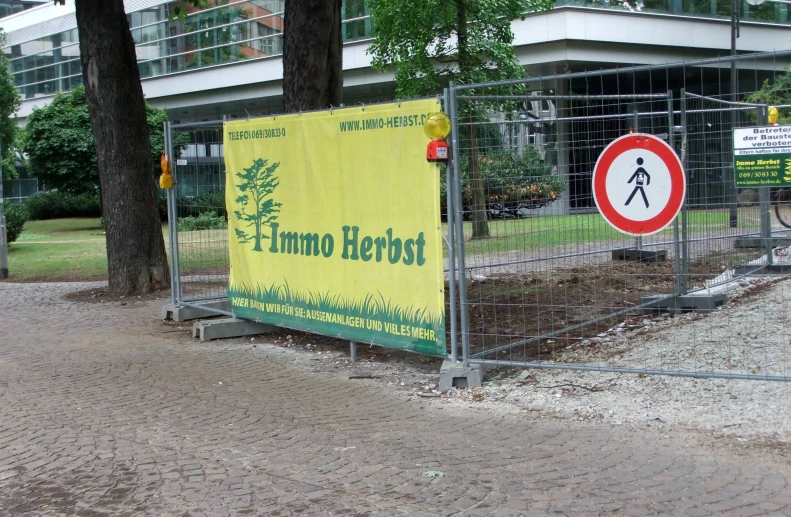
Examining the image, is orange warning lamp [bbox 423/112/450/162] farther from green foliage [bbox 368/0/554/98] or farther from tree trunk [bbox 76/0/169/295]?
green foliage [bbox 368/0/554/98]

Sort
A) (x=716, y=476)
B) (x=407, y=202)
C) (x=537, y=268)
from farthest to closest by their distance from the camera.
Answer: (x=537, y=268)
(x=407, y=202)
(x=716, y=476)

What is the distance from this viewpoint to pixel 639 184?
6.59 meters

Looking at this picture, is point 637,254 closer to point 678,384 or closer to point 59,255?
point 678,384

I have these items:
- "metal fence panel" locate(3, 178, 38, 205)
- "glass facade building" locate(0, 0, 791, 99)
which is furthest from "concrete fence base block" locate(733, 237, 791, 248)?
"metal fence panel" locate(3, 178, 38, 205)

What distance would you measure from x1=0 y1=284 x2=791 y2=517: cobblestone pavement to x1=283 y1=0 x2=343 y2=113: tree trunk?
3.76 metres

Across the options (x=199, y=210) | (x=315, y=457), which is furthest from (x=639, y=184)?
(x=199, y=210)

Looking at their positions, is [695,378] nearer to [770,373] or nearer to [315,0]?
[770,373]

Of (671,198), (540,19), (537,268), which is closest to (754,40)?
(540,19)

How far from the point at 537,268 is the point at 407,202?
3.07m

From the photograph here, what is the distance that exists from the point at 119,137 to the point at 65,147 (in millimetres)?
20777

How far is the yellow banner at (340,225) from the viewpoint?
281 inches

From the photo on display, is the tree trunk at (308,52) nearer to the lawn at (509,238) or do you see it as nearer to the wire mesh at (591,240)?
the lawn at (509,238)

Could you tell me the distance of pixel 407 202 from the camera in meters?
7.23

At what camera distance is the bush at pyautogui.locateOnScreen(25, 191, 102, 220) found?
43188 millimetres
